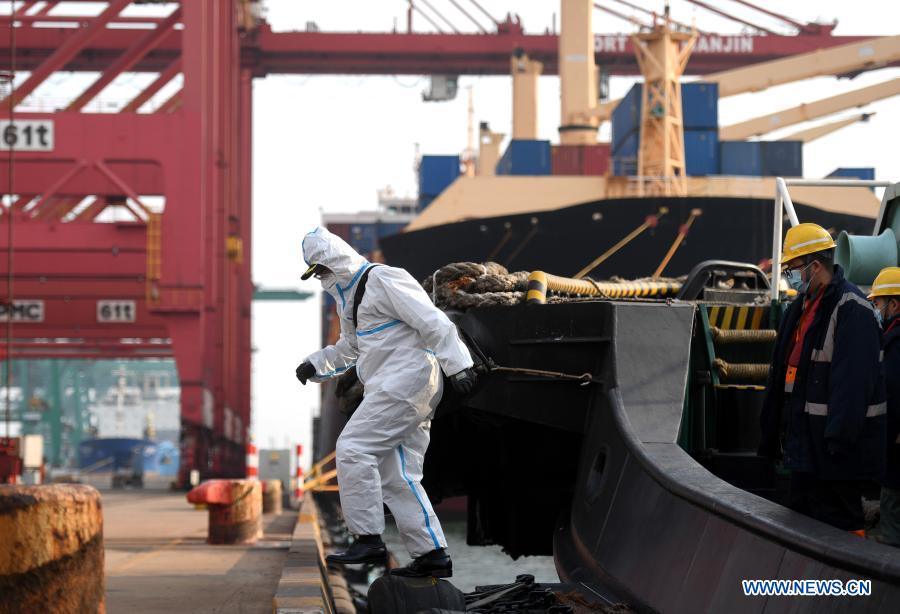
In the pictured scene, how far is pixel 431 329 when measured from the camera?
215 inches

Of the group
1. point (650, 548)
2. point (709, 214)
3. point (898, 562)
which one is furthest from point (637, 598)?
point (709, 214)

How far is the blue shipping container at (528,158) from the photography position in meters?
33.6

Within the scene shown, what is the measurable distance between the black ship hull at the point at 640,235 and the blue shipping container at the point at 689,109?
4.73 meters

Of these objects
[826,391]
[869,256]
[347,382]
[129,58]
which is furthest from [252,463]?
[826,391]

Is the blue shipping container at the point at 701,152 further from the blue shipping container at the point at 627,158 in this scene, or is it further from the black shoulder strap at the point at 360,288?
the black shoulder strap at the point at 360,288

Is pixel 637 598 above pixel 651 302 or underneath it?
underneath

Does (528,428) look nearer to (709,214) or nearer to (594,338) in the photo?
(594,338)

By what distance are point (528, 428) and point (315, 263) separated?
2.33 metres

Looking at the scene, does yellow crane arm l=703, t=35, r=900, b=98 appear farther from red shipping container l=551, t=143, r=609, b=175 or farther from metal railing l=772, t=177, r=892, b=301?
metal railing l=772, t=177, r=892, b=301

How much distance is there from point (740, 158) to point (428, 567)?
2778 cm

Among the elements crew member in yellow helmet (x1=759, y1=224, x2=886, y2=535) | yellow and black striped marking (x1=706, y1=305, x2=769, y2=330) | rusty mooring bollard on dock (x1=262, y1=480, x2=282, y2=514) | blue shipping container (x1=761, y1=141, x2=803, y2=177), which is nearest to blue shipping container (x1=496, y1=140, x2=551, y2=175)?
blue shipping container (x1=761, y1=141, x2=803, y2=177)

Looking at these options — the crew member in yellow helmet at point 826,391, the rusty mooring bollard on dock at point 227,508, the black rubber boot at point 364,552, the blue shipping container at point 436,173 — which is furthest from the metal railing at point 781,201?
the blue shipping container at point 436,173

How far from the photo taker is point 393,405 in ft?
18.1

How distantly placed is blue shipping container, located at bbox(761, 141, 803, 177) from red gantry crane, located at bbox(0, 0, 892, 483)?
323 inches
